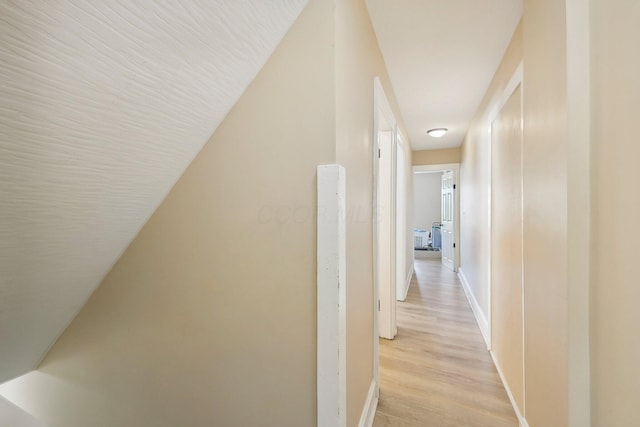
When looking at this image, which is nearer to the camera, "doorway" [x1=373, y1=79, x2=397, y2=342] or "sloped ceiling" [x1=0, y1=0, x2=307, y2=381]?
"sloped ceiling" [x1=0, y1=0, x2=307, y2=381]

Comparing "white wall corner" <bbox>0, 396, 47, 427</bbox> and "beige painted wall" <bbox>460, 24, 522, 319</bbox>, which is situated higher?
"beige painted wall" <bbox>460, 24, 522, 319</bbox>

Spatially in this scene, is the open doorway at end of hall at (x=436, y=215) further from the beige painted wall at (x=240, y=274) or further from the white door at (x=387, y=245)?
the beige painted wall at (x=240, y=274)

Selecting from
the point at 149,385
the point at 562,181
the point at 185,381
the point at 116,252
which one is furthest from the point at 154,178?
the point at 562,181

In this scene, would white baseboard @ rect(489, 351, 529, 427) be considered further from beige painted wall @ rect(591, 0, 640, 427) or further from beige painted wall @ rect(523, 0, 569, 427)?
beige painted wall @ rect(591, 0, 640, 427)

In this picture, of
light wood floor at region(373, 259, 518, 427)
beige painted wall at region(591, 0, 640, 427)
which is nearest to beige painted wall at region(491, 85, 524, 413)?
light wood floor at region(373, 259, 518, 427)

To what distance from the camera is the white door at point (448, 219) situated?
16.4ft

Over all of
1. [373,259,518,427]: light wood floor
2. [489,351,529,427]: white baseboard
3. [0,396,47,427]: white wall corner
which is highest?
[0,396,47,427]: white wall corner

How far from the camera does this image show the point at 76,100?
0.75m

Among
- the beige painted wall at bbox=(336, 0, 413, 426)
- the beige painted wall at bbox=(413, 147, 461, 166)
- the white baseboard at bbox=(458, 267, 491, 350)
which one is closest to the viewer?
the beige painted wall at bbox=(336, 0, 413, 426)

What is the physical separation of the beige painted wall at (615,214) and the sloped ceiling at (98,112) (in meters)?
0.97

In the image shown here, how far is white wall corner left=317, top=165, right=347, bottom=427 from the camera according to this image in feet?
2.91

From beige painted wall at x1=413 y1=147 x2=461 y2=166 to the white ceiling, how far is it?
1.96m

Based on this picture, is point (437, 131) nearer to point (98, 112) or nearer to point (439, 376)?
point (439, 376)

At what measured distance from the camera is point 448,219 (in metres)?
5.33
